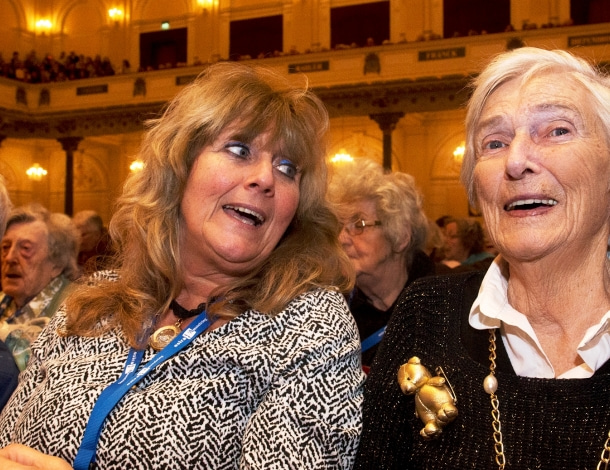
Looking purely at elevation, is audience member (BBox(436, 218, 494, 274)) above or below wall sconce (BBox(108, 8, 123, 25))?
below

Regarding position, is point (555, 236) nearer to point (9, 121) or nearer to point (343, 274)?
point (343, 274)

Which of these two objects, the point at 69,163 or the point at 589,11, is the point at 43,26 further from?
the point at 589,11

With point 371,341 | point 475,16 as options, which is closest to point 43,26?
point 475,16

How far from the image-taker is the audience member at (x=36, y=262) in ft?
12.2

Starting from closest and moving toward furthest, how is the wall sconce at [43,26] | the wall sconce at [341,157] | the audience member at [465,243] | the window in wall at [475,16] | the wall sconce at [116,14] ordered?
the audience member at [465,243], the wall sconce at [341,157], the window in wall at [475,16], the wall sconce at [116,14], the wall sconce at [43,26]

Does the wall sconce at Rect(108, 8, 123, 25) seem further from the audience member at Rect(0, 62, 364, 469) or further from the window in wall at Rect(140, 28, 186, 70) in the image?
the audience member at Rect(0, 62, 364, 469)

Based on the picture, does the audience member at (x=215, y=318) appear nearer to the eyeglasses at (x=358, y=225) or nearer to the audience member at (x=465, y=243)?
the eyeglasses at (x=358, y=225)

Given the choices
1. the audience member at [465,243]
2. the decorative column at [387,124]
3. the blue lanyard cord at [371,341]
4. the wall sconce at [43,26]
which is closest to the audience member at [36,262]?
the blue lanyard cord at [371,341]

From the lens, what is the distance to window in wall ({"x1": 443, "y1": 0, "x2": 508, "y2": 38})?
14508 mm

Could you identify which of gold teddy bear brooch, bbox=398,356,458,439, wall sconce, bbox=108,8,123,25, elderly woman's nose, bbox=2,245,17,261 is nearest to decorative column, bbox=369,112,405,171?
wall sconce, bbox=108,8,123,25

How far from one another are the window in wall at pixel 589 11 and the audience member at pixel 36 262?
13.0 m

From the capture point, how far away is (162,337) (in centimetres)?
175

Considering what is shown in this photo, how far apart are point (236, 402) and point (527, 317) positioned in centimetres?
71

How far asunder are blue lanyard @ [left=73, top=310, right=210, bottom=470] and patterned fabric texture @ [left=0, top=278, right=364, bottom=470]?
2 centimetres
